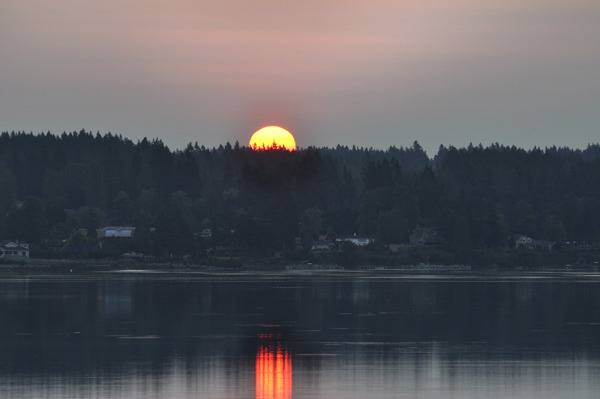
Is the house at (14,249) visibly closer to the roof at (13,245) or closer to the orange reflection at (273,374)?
the roof at (13,245)

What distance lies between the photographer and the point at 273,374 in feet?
159

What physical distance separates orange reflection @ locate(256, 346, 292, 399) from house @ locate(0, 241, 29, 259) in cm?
12648

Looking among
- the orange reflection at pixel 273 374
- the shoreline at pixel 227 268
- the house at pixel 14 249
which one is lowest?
the orange reflection at pixel 273 374

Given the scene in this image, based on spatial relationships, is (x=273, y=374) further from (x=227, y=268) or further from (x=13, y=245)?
(x=13, y=245)

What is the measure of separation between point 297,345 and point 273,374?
9971 mm

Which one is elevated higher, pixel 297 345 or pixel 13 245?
pixel 13 245

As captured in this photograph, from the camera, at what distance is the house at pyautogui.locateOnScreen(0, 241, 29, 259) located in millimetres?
180450

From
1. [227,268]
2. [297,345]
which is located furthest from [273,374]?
[227,268]

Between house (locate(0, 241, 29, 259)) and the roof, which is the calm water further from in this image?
the roof

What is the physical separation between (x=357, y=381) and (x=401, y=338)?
15.6 m

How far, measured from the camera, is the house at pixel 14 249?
180450mm

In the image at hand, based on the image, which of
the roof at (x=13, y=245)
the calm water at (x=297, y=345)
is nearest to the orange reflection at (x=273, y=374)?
the calm water at (x=297, y=345)

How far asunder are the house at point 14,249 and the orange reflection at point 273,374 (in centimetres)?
12648

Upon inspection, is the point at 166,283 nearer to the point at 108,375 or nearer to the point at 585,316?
the point at 585,316
